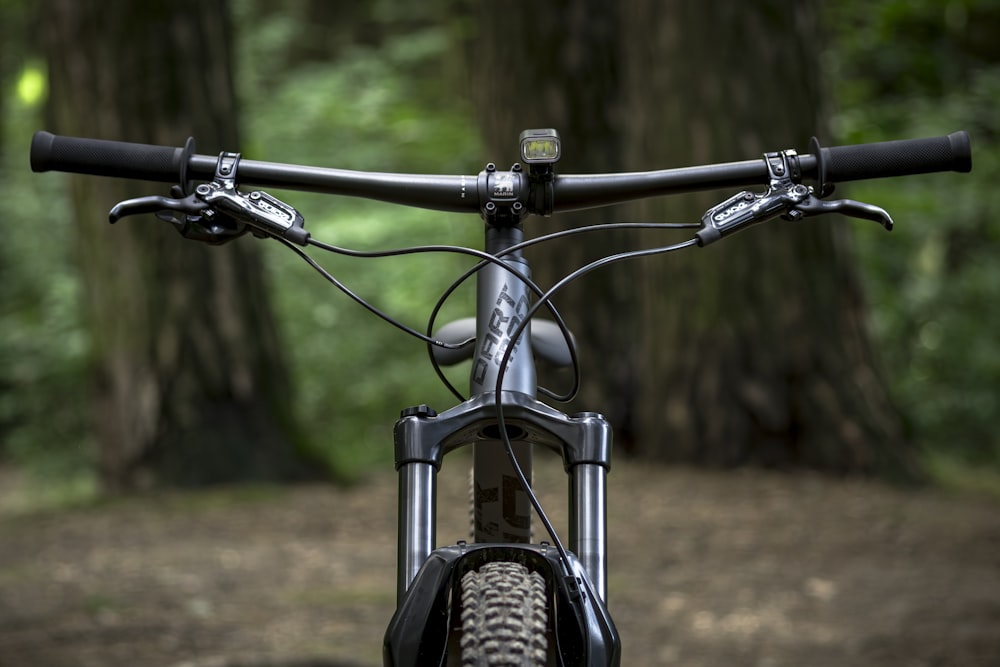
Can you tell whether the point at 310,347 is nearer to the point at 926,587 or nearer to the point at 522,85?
the point at 522,85

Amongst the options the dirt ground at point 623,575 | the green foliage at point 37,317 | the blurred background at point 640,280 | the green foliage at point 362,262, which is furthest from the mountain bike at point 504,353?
the green foliage at point 362,262

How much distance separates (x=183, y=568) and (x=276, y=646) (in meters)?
1.66

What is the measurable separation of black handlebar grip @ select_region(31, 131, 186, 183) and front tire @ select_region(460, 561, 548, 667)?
958 mm

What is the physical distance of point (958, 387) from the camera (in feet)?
36.5

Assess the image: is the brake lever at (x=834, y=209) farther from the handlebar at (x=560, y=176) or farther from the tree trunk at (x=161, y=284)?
the tree trunk at (x=161, y=284)

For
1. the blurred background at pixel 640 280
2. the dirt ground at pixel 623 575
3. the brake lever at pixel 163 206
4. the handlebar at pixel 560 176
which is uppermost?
the blurred background at pixel 640 280

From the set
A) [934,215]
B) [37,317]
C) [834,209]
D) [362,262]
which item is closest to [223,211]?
[834,209]

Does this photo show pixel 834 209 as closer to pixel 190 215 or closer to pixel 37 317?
pixel 190 215

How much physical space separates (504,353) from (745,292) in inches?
247

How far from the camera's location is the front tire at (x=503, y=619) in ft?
5.75

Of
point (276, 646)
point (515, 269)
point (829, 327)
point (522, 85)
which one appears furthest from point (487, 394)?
point (522, 85)

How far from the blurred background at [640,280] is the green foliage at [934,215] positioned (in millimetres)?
31

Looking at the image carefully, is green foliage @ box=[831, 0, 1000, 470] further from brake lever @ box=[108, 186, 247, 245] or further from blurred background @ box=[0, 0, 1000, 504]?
brake lever @ box=[108, 186, 247, 245]

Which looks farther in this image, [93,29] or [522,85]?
[522,85]
